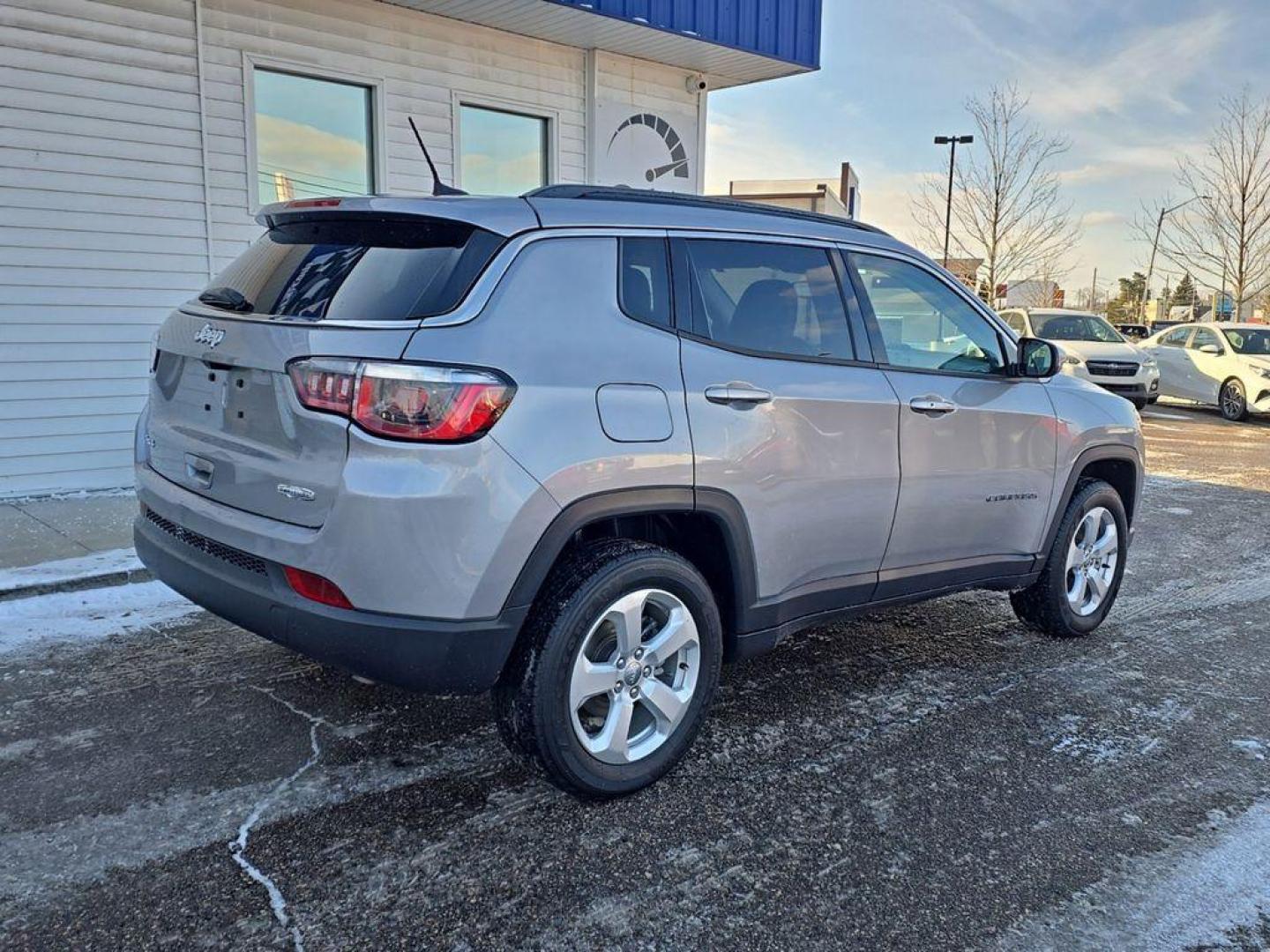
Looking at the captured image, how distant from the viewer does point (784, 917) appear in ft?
8.73

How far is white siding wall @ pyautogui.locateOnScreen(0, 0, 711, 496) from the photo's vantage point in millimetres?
7008

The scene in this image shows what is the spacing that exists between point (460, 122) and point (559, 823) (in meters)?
7.59

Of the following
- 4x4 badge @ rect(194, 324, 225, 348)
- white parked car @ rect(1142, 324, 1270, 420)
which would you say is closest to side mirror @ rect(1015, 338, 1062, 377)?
4x4 badge @ rect(194, 324, 225, 348)

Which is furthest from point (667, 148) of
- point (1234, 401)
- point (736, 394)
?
point (1234, 401)

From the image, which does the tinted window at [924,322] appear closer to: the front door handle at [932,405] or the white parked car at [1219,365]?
the front door handle at [932,405]

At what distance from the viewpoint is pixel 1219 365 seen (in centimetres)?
1691

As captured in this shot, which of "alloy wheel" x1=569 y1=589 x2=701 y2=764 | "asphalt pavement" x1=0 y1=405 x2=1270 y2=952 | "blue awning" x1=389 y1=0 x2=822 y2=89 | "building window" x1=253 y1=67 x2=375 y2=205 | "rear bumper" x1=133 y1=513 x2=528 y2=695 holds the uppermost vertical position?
"blue awning" x1=389 y1=0 x2=822 y2=89

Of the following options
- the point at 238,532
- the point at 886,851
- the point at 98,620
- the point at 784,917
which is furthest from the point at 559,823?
the point at 98,620

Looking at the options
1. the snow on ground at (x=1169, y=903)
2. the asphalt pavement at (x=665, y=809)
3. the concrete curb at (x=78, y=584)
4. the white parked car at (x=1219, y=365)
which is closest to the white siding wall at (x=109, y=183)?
the concrete curb at (x=78, y=584)

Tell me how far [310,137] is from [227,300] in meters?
5.71

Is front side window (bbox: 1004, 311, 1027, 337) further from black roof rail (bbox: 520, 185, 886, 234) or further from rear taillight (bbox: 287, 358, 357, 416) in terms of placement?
rear taillight (bbox: 287, 358, 357, 416)

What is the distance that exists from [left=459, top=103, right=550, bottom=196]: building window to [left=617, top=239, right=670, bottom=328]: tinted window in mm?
6177

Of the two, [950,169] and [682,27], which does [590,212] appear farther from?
[950,169]

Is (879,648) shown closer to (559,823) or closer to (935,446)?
(935,446)
